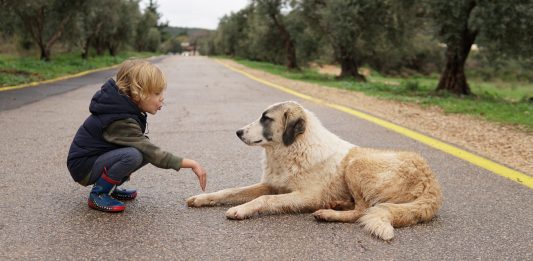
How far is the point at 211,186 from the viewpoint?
5.34m

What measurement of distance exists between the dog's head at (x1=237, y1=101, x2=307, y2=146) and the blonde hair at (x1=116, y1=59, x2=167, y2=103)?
0.88m

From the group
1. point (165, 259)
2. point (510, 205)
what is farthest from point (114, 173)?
point (510, 205)

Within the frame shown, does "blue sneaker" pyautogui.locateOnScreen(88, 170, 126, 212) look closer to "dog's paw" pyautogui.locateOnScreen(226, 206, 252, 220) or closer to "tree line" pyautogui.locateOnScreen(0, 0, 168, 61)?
"dog's paw" pyautogui.locateOnScreen(226, 206, 252, 220)

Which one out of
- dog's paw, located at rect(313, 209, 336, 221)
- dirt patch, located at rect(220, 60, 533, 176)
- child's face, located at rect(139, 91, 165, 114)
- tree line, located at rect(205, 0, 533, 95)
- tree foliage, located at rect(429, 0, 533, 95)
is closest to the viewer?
dog's paw, located at rect(313, 209, 336, 221)

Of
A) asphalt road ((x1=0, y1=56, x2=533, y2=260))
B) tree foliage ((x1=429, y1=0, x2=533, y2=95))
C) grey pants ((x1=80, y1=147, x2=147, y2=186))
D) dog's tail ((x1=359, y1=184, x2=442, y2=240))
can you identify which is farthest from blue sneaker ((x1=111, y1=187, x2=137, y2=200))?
tree foliage ((x1=429, y1=0, x2=533, y2=95))

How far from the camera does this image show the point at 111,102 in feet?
14.1

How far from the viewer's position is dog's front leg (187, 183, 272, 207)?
460cm

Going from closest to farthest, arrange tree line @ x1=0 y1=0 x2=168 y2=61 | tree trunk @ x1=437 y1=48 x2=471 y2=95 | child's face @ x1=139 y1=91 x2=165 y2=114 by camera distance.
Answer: child's face @ x1=139 y1=91 x2=165 y2=114
tree trunk @ x1=437 y1=48 x2=471 y2=95
tree line @ x1=0 y1=0 x2=168 y2=61

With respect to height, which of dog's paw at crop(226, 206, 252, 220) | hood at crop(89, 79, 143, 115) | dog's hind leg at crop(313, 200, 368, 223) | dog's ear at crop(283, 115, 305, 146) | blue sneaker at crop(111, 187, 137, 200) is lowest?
blue sneaker at crop(111, 187, 137, 200)

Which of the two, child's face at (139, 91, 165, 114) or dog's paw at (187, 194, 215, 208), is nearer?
child's face at (139, 91, 165, 114)

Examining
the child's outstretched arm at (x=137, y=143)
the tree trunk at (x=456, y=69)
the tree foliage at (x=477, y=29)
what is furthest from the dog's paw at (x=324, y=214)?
the tree trunk at (x=456, y=69)

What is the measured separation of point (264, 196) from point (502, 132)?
6.68m

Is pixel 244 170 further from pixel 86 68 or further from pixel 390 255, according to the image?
pixel 86 68

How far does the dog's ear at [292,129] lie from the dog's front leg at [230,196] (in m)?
0.49
